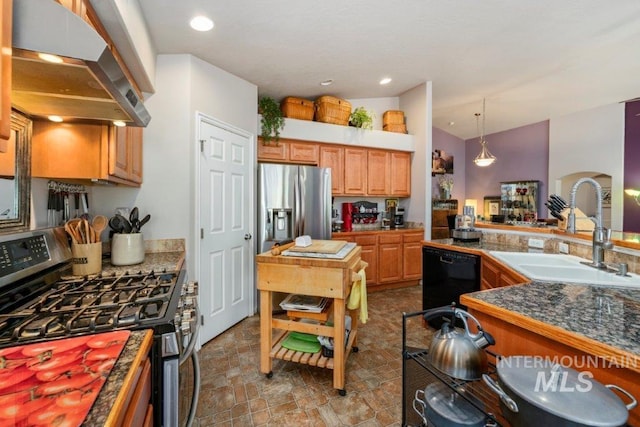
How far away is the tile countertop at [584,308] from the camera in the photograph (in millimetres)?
792

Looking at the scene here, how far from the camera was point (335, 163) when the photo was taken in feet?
13.2

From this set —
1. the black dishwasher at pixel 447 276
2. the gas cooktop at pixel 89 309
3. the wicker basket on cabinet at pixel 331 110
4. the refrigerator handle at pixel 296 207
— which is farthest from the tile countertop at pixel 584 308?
the wicker basket on cabinet at pixel 331 110

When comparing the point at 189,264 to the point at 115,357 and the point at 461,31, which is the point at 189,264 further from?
the point at 461,31

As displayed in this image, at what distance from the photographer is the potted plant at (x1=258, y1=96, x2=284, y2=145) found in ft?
11.2

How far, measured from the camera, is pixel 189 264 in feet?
7.92

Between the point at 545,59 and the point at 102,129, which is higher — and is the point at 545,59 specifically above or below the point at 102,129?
above

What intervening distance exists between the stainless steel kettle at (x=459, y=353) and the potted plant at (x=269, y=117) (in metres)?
3.04

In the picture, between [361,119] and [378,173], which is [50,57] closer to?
[361,119]

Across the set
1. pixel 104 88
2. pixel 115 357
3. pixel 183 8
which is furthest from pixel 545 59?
pixel 115 357

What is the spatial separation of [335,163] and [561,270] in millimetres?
2832

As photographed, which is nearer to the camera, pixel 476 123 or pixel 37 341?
pixel 37 341

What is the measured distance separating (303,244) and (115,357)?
1.34m

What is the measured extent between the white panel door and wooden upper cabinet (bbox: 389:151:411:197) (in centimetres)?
228

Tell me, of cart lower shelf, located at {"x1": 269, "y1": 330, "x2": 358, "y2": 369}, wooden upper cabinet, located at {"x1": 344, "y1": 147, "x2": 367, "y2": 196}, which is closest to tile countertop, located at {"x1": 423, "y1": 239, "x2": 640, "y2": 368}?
cart lower shelf, located at {"x1": 269, "y1": 330, "x2": 358, "y2": 369}
